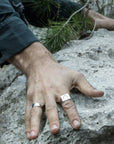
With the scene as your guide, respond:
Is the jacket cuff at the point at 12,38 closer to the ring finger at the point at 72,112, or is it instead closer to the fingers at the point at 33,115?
the fingers at the point at 33,115

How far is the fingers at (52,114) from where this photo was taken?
0.68 m

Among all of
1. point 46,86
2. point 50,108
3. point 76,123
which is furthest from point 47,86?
point 76,123

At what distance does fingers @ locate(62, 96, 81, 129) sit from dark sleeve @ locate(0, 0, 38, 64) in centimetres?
41

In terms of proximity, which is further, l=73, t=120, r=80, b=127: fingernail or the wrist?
the wrist

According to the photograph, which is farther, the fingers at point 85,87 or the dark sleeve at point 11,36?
the dark sleeve at point 11,36

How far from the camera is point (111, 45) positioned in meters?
1.25

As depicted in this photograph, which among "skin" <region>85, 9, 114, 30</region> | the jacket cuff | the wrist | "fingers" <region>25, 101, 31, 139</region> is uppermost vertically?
the jacket cuff

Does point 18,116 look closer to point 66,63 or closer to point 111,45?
point 66,63

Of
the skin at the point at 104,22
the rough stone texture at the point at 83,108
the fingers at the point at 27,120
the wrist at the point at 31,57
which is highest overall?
the wrist at the point at 31,57

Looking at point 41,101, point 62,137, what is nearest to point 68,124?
point 62,137

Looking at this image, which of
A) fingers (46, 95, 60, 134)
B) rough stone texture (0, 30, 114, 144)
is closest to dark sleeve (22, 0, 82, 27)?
rough stone texture (0, 30, 114, 144)

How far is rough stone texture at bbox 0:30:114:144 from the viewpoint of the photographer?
0.70 m

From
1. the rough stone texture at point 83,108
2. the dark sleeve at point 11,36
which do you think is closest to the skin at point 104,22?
the rough stone texture at point 83,108

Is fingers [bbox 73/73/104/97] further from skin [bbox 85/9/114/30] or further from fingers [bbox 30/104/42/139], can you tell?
skin [bbox 85/9/114/30]
